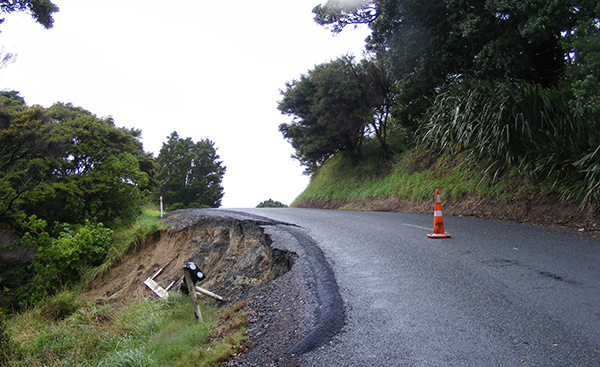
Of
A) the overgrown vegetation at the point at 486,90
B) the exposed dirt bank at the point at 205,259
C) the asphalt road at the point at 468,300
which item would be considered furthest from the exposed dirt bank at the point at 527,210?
the exposed dirt bank at the point at 205,259

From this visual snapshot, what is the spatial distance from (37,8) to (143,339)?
14320 millimetres

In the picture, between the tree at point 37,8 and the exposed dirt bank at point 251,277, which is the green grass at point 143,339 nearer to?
the exposed dirt bank at point 251,277

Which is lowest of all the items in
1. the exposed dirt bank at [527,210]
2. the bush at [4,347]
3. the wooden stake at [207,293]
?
the bush at [4,347]

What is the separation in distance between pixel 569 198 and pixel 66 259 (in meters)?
15.3

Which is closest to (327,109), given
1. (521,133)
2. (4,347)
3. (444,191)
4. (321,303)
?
(444,191)

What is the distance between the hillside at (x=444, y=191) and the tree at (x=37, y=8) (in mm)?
14441

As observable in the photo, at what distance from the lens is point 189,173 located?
4069 centimetres

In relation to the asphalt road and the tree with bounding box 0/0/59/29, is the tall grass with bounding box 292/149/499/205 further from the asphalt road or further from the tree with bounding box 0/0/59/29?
the tree with bounding box 0/0/59/29

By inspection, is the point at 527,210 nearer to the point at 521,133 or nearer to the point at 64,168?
the point at 521,133

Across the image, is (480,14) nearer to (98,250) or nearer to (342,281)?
(342,281)

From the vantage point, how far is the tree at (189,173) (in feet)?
128

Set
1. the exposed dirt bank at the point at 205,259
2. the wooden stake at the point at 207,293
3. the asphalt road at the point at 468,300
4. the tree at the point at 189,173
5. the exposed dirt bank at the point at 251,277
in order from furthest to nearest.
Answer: the tree at the point at 189,173 → the exposed dirt bank at the point at 205,259 → the wooden stake at the point at 207,293 → the exposed dirt bank at the point at 251,277 → the asphalt road at the point at 468,300

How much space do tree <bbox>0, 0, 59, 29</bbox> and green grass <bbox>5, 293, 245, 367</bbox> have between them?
10.5 m

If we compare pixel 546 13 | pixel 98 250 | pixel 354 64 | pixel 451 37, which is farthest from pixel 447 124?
pixel 98 250
